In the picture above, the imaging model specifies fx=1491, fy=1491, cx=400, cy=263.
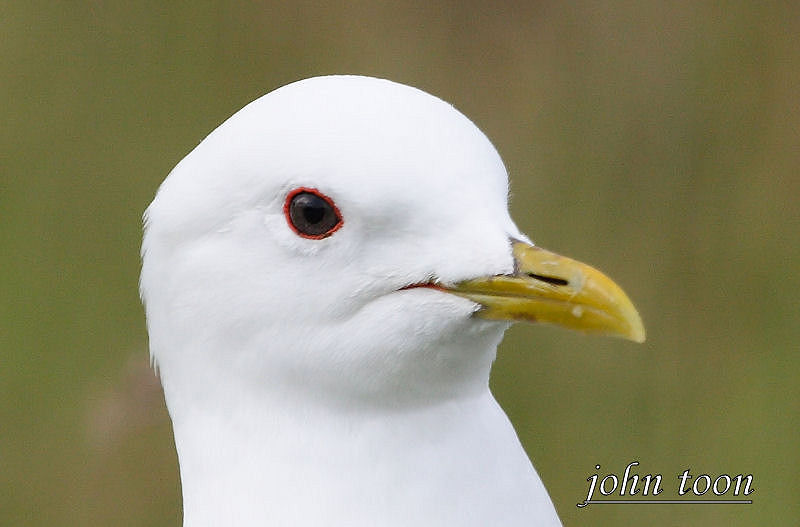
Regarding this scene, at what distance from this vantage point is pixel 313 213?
7.48ft

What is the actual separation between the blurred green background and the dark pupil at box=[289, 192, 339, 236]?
6.59 ft

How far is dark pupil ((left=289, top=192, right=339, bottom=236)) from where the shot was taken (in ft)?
7.48

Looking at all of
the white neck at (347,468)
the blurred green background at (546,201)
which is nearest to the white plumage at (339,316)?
the white neck at (347,468)

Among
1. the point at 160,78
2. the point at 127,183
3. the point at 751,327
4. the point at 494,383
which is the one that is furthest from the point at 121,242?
the point at 751,327

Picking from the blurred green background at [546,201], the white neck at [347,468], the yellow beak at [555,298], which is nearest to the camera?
the yellow beak at [555,298]

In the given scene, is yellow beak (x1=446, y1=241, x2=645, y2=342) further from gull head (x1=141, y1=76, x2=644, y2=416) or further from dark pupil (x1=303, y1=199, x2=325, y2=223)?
dark pupil (x1=303, y1=199, x2=325, y2=223)

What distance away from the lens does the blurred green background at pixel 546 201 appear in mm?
4336

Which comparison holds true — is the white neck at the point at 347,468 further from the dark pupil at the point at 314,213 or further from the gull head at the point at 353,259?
the dark pupil at the point at 314,213

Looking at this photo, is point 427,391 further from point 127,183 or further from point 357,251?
point 127,183

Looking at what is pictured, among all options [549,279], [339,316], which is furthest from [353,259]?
[549,279]

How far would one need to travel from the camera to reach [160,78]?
15.5ft

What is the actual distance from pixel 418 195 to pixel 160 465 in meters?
2.18

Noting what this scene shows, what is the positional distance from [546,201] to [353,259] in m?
2.26

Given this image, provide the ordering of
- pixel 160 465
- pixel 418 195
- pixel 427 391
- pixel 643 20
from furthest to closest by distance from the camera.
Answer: pixel 643 20 < pixel 160 465 < pixel 427 391 < pixel 418 195
